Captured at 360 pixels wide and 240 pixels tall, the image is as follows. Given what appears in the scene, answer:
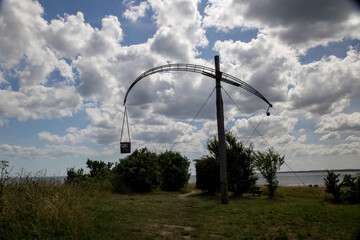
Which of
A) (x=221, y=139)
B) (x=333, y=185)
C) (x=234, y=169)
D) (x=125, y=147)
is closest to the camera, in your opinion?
(x=125, y=147)

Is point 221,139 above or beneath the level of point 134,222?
above

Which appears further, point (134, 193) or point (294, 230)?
point (134, 193)

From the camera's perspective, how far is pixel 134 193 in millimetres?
21375

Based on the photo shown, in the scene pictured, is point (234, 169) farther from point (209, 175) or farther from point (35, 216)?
point (35, 216)

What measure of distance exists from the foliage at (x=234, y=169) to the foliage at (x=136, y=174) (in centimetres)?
447

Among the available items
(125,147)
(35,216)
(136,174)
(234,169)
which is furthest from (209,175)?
(35,216)

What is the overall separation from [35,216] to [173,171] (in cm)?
1944

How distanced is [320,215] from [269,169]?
10.3 metres

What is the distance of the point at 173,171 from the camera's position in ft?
85.5

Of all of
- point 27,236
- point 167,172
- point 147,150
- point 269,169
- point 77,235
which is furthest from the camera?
point 167,172

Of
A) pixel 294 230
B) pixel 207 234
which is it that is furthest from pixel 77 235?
pixel 294 230

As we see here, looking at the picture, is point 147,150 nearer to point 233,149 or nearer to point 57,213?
point 233,149

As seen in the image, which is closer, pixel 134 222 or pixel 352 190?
pixel 134 222

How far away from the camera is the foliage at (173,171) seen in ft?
85.3
